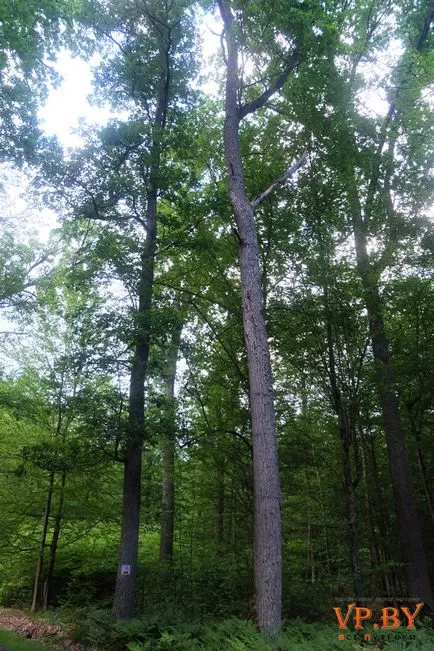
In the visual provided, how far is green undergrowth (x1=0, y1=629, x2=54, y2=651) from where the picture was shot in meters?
6.71

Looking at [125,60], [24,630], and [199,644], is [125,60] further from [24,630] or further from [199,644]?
[24,630]

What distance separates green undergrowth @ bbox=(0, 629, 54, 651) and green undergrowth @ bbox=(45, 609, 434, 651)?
1.77 ft

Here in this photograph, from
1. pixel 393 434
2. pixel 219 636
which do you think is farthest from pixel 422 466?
pixel 219 636

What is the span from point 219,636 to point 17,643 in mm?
4455

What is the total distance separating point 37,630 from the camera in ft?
26.6

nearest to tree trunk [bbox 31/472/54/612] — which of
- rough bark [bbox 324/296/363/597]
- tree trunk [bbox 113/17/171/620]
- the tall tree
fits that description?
tree trunk [bbox 113/17/171/620]

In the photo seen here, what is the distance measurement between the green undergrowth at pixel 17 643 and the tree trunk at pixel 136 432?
4.33 feet

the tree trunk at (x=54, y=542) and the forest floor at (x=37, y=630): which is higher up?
the tree trunk at (x=54, y=542)

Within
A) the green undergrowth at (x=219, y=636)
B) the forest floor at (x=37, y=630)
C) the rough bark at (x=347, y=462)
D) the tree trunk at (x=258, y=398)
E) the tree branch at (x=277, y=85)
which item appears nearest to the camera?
the green undergrowth at (x=219, y=636)

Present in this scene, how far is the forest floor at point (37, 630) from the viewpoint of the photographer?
6.99 metres

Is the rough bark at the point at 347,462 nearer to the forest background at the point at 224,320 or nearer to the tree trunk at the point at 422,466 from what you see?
the forest background at the point at 224,320

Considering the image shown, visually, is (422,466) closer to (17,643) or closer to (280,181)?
(280,181)

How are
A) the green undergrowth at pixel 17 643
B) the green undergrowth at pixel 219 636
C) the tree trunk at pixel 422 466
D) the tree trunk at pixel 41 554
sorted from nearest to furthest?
the green undergrowth at pixel 219 636 < the green undergrowth at pixel 17 643 < the tree trunk at pixel 422 466 < the tree trunk at pixel 41 554

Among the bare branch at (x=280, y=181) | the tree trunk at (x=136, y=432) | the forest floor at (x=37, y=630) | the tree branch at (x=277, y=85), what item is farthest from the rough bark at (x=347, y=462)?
the forest floor at (x=37, y=630)
